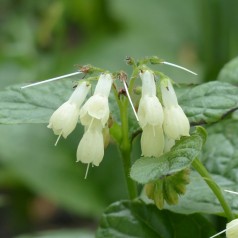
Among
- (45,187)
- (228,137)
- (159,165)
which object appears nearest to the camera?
(159,165)

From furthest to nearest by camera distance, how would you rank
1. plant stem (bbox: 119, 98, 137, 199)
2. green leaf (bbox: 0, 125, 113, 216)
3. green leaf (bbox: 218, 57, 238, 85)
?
green leaf (bbox: 0, 125, 113, 216) < green leaf (bbox: 218, 57, 238, 85) < plant stem (bbox: 119, 98, 137, 199)

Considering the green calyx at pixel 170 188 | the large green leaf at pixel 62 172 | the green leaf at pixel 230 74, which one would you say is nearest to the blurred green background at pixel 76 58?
the large green leaf at pixel 62 172

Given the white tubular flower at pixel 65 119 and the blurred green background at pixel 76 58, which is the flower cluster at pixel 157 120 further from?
the blurred green background at pixel 76 58

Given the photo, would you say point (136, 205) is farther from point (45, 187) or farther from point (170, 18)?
point (170, 18)

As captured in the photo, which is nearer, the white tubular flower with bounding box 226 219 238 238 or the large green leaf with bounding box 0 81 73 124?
the white tubular flower with bounding box 226 219 238 238

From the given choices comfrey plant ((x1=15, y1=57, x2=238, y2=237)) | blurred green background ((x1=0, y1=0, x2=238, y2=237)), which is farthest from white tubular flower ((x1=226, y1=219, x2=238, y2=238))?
blurred green background ((x1=0, y1=0, x2=238, y2=237))

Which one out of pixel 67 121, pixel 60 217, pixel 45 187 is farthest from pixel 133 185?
pixel 60 217

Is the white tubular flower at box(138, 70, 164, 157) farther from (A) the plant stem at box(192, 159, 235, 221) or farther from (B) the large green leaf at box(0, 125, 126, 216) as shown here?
(B) the large green leaf at box(0, 125, 126, 216)
